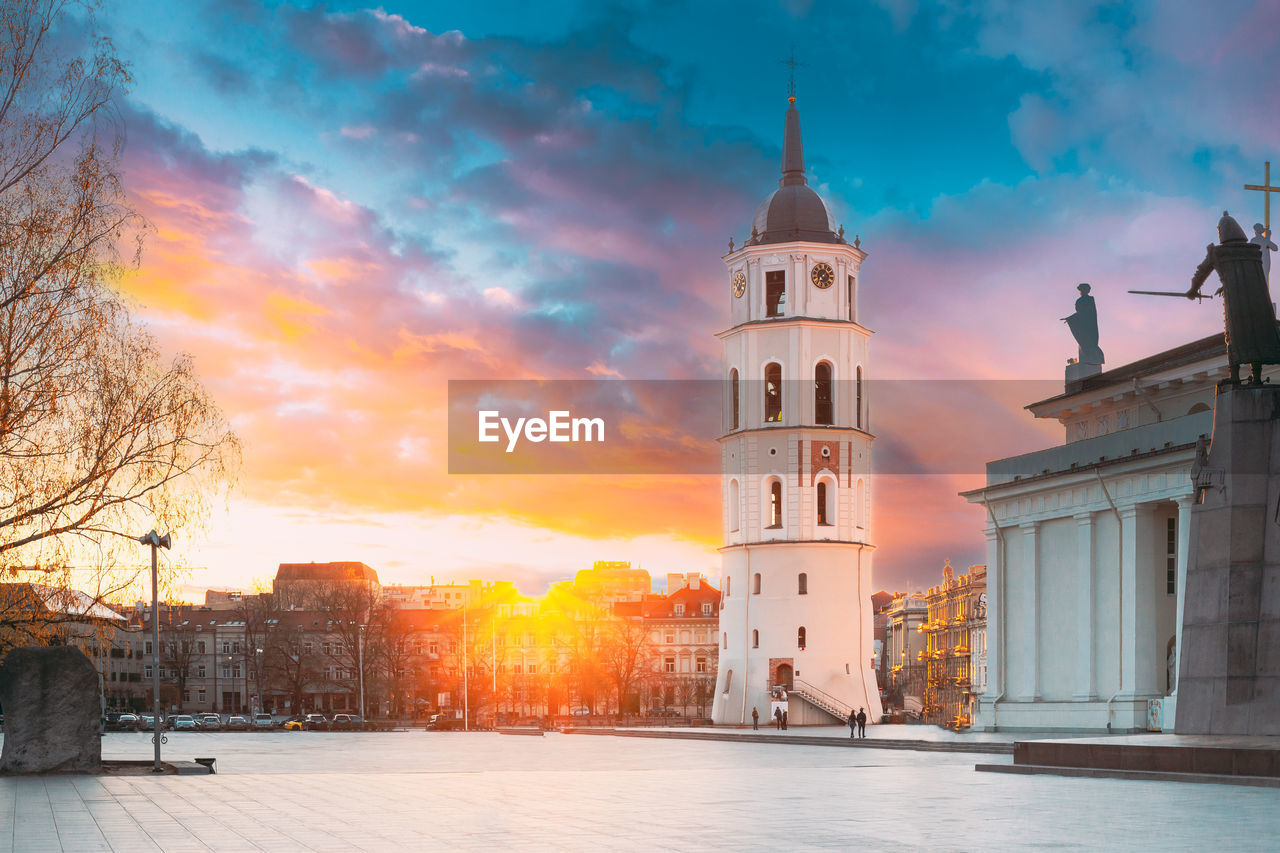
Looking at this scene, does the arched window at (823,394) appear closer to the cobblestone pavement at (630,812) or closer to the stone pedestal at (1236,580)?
the cobblestone pavement at (630,812)

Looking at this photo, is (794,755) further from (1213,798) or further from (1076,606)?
(1213,798)

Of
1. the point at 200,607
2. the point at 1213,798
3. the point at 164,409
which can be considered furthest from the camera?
the point at 200,607

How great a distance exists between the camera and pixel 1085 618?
5031cm

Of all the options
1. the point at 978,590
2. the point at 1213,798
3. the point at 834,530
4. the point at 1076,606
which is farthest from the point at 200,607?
the point at 1213,798

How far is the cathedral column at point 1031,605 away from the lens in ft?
175

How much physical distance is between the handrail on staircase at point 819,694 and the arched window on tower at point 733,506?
33.0 feet

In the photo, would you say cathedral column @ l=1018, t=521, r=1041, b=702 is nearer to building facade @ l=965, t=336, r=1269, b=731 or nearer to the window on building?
building facade @ l=965, t=336, r=1269, b=731

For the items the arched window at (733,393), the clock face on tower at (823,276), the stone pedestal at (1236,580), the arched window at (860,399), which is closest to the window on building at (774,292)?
the clock face on tower at (823,276)

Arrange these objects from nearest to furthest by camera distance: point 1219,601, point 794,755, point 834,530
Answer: point 1219,601 → point 794,755 → point 834,530

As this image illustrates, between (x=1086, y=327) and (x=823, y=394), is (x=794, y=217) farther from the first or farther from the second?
(x=1086, y=327)

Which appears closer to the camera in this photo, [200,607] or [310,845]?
[310,845]

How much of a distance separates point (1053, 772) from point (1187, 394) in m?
31.3

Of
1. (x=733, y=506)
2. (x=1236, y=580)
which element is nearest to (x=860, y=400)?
(x=733, y=506)

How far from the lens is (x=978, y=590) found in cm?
13812
